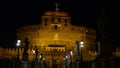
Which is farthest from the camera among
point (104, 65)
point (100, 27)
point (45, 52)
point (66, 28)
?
point (66, 28)

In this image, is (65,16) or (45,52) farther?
(65,16)

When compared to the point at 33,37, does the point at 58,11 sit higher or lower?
higher

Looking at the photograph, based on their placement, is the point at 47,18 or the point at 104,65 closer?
the point at 104,65

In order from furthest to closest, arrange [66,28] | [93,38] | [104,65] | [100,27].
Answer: [93,38], [66,28], [100,27], [104,65]

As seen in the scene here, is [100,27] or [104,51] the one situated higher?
[100,27]

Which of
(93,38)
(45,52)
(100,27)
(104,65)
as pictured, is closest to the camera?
(104,65)

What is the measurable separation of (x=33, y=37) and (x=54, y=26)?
22.4ft

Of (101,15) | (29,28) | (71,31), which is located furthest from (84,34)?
(101,15)

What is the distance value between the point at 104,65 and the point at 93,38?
8408cm

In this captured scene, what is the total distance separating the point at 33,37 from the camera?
9375cm

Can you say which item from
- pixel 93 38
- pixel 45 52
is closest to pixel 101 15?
pixel 45 52

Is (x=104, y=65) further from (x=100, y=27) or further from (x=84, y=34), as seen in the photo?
(x=84, y=34)

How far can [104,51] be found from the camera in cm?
1688

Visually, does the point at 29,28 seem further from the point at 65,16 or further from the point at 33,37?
the point at 65,16
